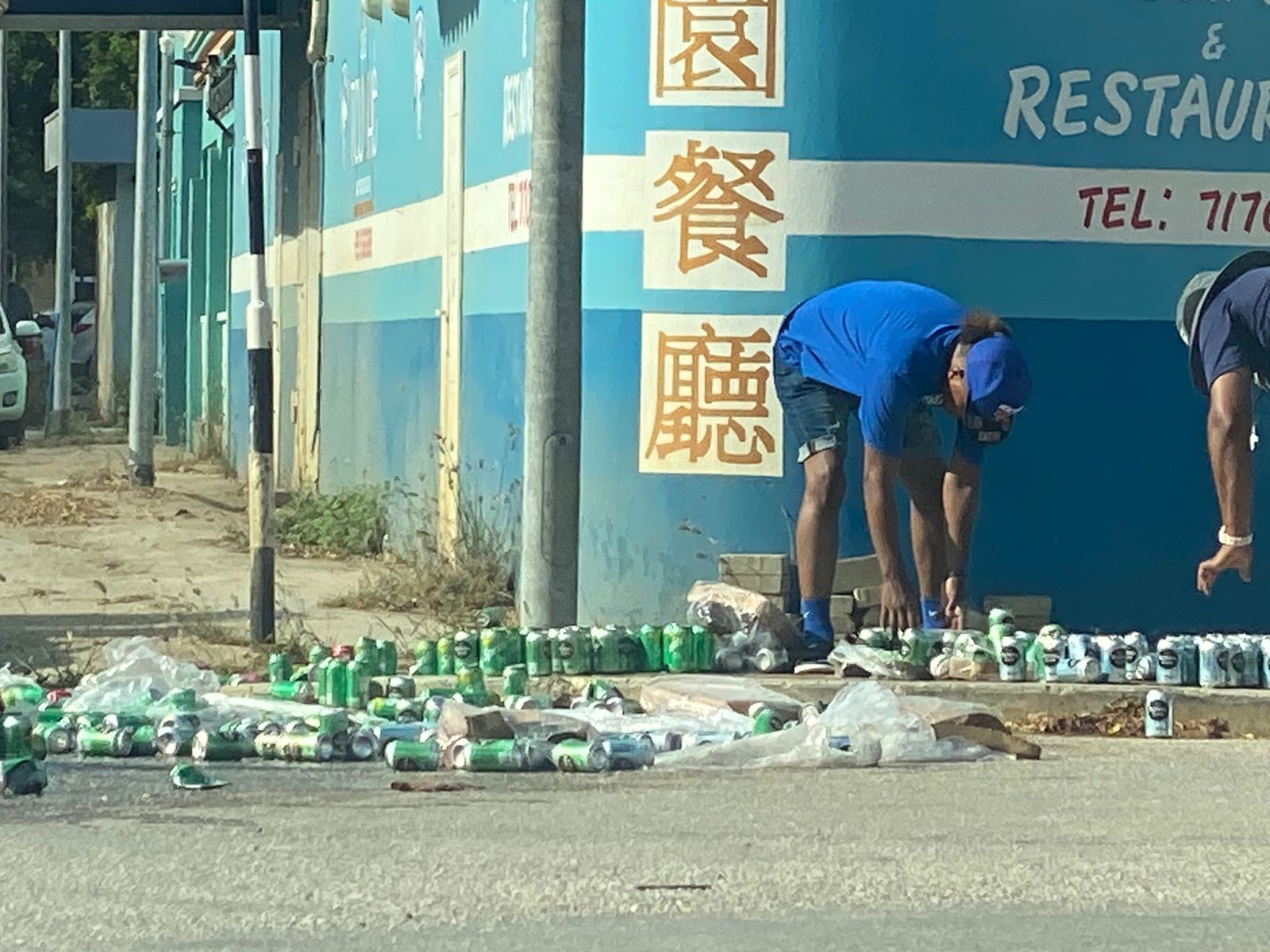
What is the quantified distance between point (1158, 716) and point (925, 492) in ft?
5.08

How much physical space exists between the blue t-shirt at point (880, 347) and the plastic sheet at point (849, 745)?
1485 millimetres

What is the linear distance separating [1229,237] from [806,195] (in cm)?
181

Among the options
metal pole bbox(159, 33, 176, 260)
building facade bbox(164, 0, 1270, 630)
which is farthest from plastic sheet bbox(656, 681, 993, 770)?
metal pole bbox(159, 33, 176, 260)

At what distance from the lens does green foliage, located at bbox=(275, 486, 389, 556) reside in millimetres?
15141

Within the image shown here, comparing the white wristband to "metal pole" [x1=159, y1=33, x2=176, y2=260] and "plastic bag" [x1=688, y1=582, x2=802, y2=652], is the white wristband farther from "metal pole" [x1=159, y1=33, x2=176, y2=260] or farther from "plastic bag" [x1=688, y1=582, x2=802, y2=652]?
"metal pole" [x1=159, y1=33, x2=176, y2=260]

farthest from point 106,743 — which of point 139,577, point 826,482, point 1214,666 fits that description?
point 139,577

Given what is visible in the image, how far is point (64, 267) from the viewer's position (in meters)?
34.1

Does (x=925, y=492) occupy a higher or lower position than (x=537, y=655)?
higher

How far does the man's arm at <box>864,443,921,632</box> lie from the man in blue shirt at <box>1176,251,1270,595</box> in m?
1.43

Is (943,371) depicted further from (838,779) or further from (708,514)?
(838,779)

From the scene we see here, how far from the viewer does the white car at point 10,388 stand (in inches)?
1037

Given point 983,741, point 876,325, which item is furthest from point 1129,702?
point 876,325

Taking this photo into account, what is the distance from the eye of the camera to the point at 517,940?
554cm

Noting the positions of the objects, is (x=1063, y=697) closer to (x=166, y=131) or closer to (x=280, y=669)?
(x=280, y=669)
